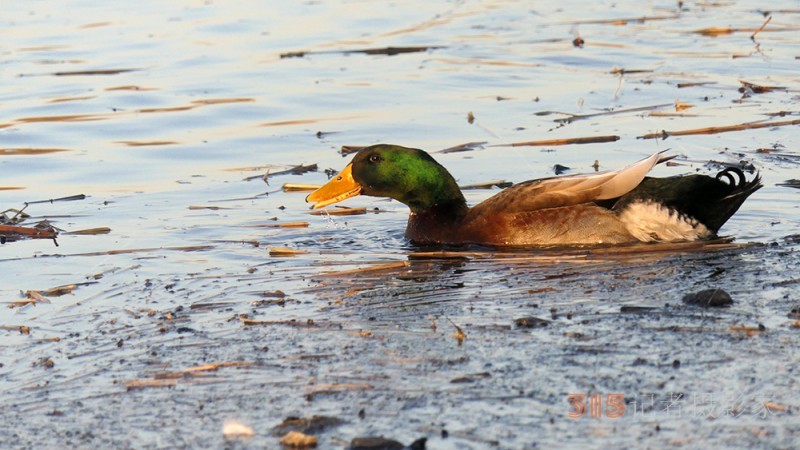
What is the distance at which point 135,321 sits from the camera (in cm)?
581

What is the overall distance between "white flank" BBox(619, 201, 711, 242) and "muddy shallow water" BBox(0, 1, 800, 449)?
30 cm

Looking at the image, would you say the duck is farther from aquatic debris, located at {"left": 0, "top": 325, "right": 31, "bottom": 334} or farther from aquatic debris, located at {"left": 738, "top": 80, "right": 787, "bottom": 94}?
aquatic debris, located at {"left": 738, "top": 80, "right": 787, "bottom": 94}

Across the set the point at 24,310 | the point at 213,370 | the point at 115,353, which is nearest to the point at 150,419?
the point at 213,370

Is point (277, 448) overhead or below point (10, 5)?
below

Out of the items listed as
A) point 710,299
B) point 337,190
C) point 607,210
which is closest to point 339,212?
point 337,190

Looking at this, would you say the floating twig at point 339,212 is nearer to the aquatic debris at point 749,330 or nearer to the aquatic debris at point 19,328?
the aquatic debris at point 19,328

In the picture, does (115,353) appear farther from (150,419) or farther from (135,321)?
(150,419)

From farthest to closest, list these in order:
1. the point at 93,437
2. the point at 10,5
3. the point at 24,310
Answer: the point at 10,5 < the point at 24,310 < the point at 93,437

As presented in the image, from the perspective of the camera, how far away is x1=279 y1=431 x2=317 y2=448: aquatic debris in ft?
13.5

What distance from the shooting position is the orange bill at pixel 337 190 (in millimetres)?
7965

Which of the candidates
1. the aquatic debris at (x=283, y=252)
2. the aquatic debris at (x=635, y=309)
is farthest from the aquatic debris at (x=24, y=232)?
the aquatic debris at (x=635, y=309)

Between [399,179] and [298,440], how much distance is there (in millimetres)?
3991

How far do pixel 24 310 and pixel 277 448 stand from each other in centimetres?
249

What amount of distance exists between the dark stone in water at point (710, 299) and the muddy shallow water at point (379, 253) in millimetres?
94
